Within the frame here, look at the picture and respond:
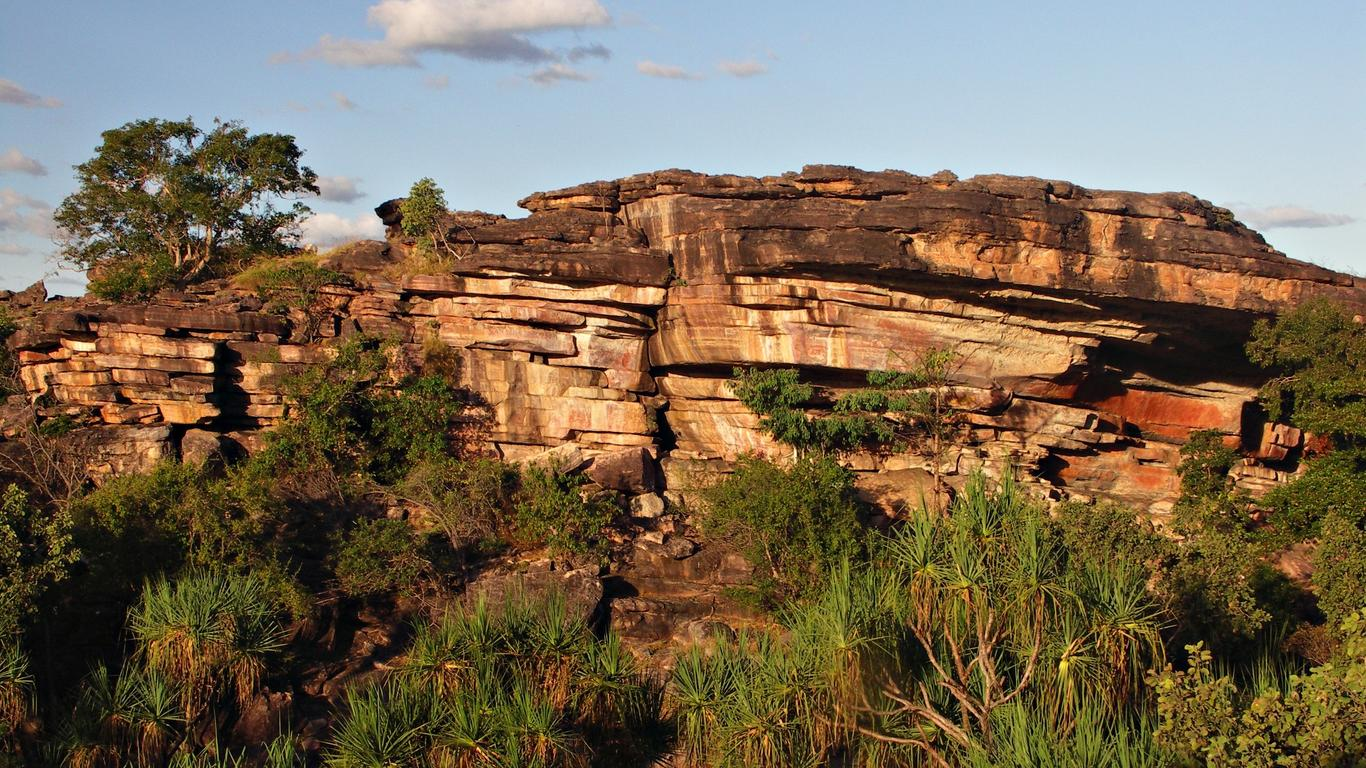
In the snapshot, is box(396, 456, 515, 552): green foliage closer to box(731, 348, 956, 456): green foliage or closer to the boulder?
the boulder

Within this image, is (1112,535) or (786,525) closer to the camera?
(1112,535)

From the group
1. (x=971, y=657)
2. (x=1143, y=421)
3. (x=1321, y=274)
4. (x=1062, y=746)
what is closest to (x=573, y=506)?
(x=971, y=657)

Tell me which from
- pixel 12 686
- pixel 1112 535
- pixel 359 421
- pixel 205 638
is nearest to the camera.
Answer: pixel 12 686

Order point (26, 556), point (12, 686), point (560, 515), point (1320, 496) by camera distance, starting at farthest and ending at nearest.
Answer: point (1320, 496) → point (560, 515) → point (26, 556) → point (12, 686)

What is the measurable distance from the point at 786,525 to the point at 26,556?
12.3 meters

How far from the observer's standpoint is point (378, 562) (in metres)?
20.1

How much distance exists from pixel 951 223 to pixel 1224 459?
327 inches

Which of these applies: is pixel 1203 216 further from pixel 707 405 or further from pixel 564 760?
pixel 564 760

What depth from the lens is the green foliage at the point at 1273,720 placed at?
10289 millimetres

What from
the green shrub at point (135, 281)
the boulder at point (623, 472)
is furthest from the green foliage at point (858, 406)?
the green shrub at point (135, 281)

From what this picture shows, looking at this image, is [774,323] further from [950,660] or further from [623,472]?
[950,660]

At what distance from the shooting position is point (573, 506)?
21891 mm

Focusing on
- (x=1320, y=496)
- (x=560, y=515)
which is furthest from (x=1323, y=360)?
(x=560, y=515)

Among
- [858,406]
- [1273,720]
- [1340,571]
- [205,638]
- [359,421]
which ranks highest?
[858,406]
